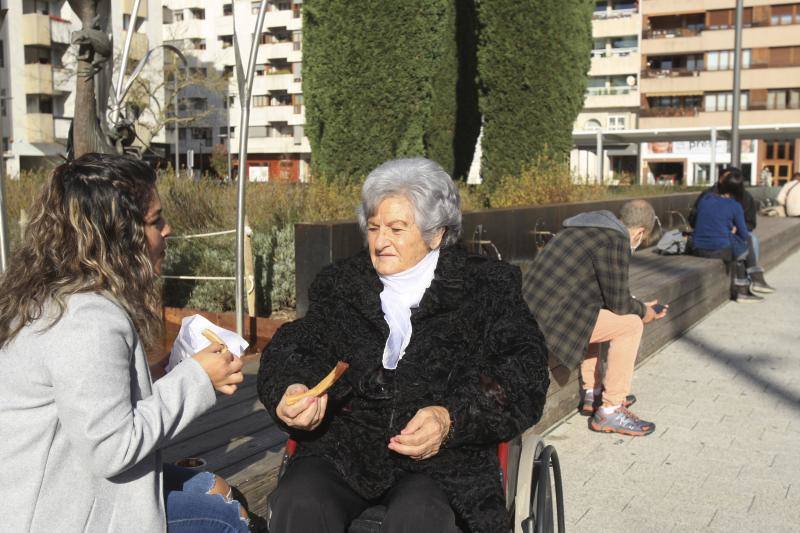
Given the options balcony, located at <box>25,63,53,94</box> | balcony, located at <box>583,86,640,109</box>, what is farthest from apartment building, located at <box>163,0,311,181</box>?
balcony, located at <box>583,86,640,109</box>

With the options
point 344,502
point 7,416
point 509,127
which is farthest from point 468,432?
point 509,127

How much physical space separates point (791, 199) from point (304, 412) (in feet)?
80.5

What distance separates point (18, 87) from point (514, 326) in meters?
56.3

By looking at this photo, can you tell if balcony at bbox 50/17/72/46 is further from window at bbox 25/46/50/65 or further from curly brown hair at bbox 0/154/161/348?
curly brown hair at bbox 0/154/161/348

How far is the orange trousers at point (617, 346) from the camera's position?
5.61 meters

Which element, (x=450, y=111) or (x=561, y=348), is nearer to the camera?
(x=561, y=348)

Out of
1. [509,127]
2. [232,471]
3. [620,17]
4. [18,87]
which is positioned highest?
[620,17]

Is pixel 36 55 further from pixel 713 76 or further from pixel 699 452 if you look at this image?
pixel 699 452

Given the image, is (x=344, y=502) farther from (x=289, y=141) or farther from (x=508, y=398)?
(x=289, y=141)

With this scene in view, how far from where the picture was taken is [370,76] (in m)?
14.6

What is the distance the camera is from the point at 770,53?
67.6 m

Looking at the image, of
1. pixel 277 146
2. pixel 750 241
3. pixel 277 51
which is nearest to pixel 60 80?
pixel 277 146

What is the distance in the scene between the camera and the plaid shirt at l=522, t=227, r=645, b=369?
530cm

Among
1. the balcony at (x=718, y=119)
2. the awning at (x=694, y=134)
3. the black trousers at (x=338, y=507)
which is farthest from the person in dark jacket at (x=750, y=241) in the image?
the balcony at (x=718, y=119)
